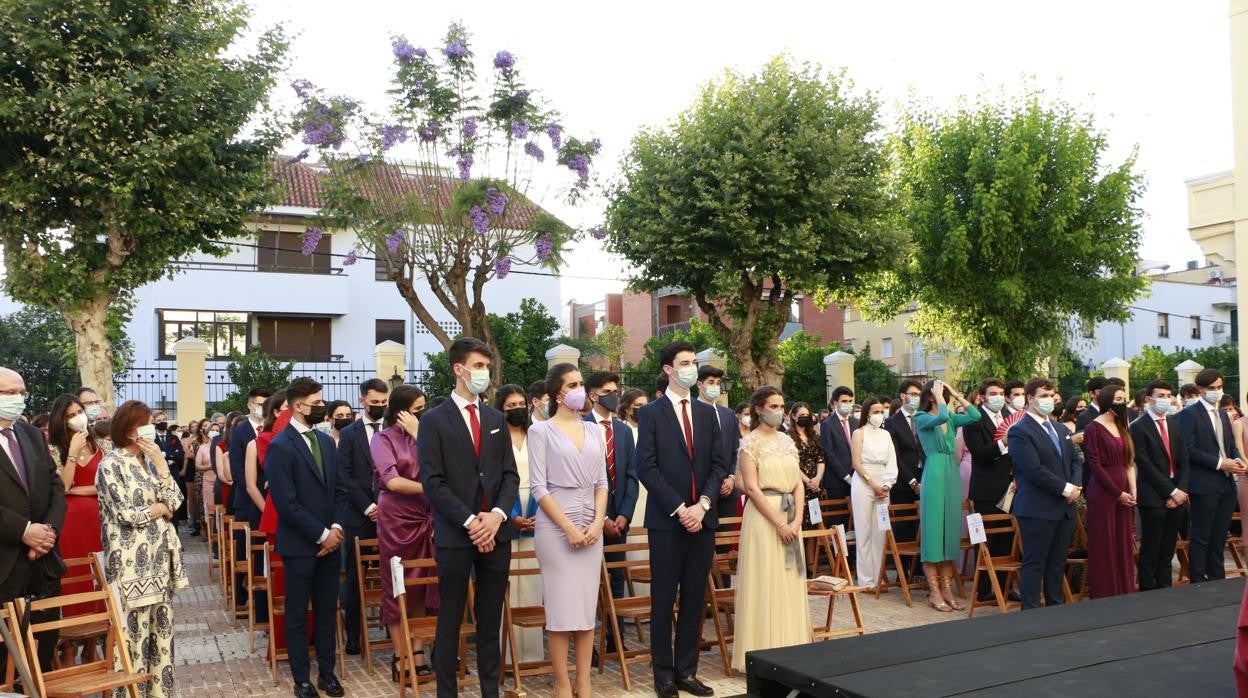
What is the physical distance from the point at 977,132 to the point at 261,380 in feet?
58.3

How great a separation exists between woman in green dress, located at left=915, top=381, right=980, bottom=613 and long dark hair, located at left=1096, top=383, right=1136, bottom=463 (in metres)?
1.09

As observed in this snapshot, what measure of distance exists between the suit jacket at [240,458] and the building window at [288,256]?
23.9m

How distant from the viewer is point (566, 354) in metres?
18.9

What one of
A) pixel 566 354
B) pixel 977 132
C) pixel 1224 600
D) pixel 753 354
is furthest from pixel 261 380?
pixel 1224 600

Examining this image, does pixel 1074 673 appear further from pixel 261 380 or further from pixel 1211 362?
pixel 1211 362

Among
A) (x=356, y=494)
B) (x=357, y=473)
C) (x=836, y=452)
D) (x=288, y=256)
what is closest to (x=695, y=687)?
(x=356, y=494)

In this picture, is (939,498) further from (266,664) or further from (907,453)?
(266,664)

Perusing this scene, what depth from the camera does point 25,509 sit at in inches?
218

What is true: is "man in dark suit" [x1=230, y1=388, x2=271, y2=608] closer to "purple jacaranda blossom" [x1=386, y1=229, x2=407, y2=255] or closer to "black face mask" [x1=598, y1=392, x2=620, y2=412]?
"black face mask" [x1=598, y1=392, x2=620, y2=412]

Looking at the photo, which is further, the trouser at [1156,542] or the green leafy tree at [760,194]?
the green leafy tree at [760,194]

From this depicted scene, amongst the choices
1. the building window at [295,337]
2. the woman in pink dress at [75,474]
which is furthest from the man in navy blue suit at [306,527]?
the building window at [295,337]

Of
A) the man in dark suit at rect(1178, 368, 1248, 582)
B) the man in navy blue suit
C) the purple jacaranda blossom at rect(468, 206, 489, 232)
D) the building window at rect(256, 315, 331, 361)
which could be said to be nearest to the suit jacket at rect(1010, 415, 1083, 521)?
the man in dark suit at rect(1178, 368, 1248, 582)

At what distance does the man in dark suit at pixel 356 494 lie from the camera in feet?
25.4

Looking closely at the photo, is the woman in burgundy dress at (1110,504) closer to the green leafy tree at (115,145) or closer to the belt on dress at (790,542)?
the belt on dress at (790,542)
